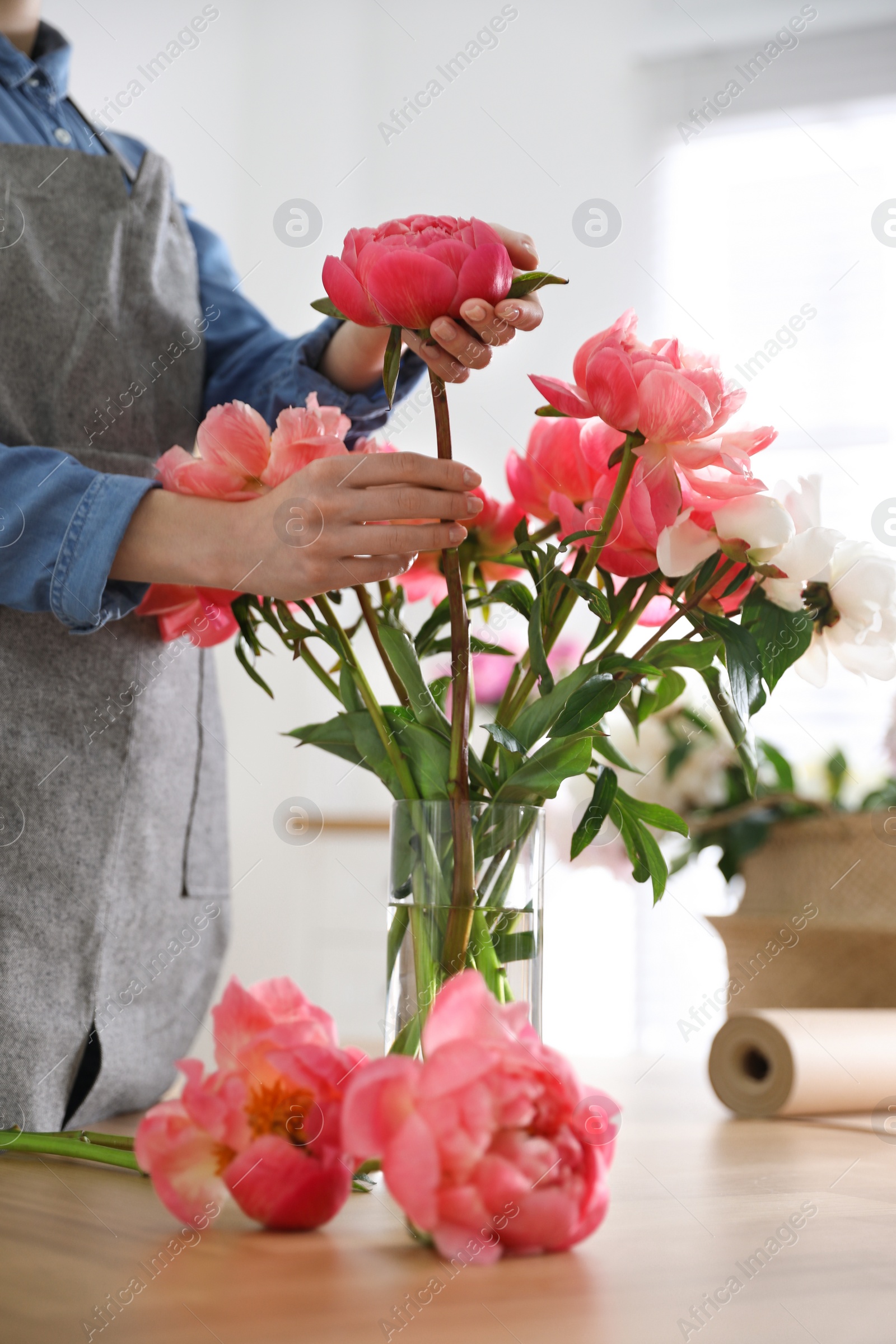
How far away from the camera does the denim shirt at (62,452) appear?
0.48 m

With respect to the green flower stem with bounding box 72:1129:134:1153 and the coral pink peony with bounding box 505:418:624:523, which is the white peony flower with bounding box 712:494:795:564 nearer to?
the coral pink peony with bounding box 505:418:624:523

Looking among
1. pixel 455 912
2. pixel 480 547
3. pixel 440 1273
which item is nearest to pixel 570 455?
pixel 480 547

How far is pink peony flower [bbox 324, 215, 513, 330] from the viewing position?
356 mm

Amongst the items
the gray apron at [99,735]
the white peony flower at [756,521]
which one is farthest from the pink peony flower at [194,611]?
the white peony flower at [756,521]

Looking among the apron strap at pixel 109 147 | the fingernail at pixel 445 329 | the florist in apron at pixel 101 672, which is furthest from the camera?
the apron strap at pixel 109 147

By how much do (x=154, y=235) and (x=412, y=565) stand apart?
34cm

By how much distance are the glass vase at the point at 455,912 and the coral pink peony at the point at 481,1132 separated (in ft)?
0.29

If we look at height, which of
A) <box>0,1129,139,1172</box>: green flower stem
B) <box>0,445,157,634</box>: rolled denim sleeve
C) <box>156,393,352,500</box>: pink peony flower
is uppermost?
<box>156,393,352,500</box>: pink peony flower

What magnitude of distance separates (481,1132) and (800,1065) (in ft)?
1.29

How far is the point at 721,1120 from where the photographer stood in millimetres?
612

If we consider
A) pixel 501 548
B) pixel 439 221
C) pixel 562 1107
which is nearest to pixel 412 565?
pixel 501 548

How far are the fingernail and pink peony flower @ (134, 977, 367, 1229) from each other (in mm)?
229

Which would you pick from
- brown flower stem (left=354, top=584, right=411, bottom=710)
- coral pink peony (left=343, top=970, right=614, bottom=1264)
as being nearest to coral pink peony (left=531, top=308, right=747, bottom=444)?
brown flower stem (left=354, top=584, right=411, bottom=710)

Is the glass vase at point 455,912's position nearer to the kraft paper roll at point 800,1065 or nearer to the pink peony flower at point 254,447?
the pink peony flower at point 254,447
